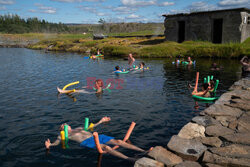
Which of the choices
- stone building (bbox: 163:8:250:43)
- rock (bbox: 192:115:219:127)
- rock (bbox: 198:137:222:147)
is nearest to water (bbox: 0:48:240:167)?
rock (bbox: 192:115:219:127)

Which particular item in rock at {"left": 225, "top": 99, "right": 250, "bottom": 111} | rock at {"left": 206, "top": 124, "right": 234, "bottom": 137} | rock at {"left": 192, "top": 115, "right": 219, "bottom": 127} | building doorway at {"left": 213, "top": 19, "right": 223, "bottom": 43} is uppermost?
building doorway at {"left": 213, "top": 19, "right": 223, "bottom": 43}

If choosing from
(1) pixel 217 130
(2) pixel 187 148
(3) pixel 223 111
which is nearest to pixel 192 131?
(1) pixel 217 130

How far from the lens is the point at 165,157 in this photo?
521cm

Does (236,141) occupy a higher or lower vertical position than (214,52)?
lower

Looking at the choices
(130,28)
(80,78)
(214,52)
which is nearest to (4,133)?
(80,78)

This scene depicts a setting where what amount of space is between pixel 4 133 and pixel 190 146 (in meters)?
6.72

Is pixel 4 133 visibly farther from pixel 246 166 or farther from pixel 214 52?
pixel 214 52

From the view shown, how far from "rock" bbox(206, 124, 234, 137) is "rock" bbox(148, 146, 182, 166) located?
1.77m

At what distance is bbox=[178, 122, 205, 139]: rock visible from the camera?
6473 millimetres

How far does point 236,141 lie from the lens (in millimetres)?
5844

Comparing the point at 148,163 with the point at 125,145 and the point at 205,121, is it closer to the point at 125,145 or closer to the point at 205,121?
the point at 125,145

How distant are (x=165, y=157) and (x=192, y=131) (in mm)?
1850

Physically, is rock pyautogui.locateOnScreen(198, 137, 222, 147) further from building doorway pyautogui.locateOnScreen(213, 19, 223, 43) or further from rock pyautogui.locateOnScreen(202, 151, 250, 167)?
building doorway pyautogui.locateOnScreen(213, 19, 223, 43)

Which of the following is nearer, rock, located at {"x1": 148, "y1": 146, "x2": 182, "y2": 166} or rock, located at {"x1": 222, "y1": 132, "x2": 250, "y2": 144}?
rock, located at {"x1": 148, "y1": 146, "x2": 182, "y2": 166}
